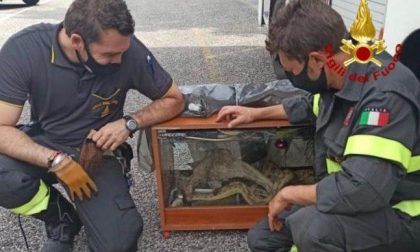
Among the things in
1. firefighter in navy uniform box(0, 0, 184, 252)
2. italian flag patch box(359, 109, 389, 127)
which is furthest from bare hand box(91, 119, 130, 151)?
italian flag patch box(359, 109, 389, 127)

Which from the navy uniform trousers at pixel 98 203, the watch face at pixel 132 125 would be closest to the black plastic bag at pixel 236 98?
the watch face at pixel 132 125

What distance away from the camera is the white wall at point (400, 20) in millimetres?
2433

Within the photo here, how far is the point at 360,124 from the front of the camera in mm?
1685

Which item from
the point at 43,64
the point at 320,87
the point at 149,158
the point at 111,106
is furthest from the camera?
the point at 149,158

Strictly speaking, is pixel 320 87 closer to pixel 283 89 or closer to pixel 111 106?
pixel 283 89

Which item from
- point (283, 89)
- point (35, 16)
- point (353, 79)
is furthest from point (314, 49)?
point (35, 16)

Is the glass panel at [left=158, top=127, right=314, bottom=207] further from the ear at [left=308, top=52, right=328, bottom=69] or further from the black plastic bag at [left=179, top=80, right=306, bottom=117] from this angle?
the ear at [left=308, top=52, right=328, bottom=69]

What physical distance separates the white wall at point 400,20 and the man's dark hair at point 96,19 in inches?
51.0

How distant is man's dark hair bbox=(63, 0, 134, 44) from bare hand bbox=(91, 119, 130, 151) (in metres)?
0.45

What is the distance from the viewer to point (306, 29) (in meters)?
1.75

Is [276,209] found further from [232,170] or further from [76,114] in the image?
[76,114]

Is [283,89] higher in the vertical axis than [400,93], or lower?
lower

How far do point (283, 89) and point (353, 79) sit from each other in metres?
0.91

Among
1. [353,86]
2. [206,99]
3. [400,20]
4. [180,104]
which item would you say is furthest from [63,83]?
[400,20]
